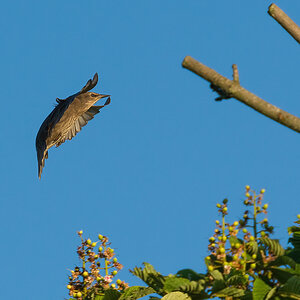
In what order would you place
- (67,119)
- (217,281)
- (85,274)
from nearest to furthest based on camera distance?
(217,281) < (85,274) < (67,119)

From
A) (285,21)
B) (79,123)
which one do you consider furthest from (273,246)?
(79,123)

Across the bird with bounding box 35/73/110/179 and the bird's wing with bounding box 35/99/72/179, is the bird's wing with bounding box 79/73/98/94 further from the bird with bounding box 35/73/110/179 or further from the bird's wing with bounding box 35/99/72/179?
the bird's wing with bounding box 35/99/72/179

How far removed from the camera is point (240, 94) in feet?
14.9

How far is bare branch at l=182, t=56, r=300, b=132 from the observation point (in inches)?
175

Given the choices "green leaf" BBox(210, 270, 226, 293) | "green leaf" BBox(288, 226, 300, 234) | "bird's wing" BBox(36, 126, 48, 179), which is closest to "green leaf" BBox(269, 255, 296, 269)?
"green leaf" BBox(210, 270, 226, 293)

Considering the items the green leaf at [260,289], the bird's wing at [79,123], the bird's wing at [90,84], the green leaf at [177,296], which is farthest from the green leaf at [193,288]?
the bird's wing at [79,123]

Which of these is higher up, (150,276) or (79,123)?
(79,123)

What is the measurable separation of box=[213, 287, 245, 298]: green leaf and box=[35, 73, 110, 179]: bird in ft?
17.5

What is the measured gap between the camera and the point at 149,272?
274 inches

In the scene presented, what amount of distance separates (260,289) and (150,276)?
1265mm

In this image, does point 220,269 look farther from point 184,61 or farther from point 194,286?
point 184,61

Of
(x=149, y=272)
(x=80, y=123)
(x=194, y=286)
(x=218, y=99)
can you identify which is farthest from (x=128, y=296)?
(x=80, y=123)

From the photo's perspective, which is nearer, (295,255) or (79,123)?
(295,255)

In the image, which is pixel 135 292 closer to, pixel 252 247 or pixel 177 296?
pixel 177 296
